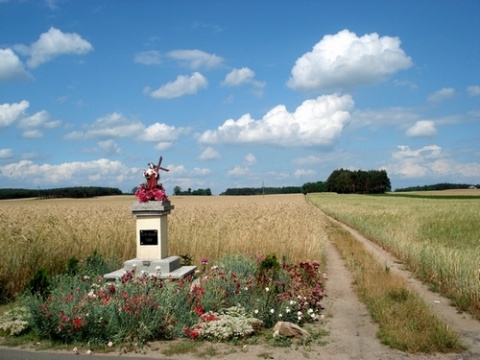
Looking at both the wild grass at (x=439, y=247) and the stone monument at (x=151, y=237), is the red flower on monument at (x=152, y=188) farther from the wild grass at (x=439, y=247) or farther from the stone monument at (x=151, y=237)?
the wild grass at (x=439, y=247)

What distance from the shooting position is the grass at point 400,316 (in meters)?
6.73

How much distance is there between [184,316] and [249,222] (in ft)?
35.4

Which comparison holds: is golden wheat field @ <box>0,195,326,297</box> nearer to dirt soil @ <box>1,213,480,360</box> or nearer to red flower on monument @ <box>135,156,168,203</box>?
red flower on monument @ <box>135,156,168,203</box>

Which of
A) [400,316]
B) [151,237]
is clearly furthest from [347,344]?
[151,237]

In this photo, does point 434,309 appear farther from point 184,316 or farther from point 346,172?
point 346,172

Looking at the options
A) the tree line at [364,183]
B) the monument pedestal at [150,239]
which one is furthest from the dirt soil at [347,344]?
the tree line at [364,183]

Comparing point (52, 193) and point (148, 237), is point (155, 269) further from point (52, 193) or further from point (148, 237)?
point (52, 193)

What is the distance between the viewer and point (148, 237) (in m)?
10.4

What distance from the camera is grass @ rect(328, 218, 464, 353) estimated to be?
265 inches

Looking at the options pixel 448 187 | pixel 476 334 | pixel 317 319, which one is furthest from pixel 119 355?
pixel 448 187

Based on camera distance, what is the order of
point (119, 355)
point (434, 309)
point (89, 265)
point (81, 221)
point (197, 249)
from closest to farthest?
point (119, 355), point (434, 309), point (89, 265), point (197, 249), point (81, 221)

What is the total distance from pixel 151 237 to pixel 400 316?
18.8ft

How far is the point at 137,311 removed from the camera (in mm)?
7184

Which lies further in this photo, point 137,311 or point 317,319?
point 317,319
